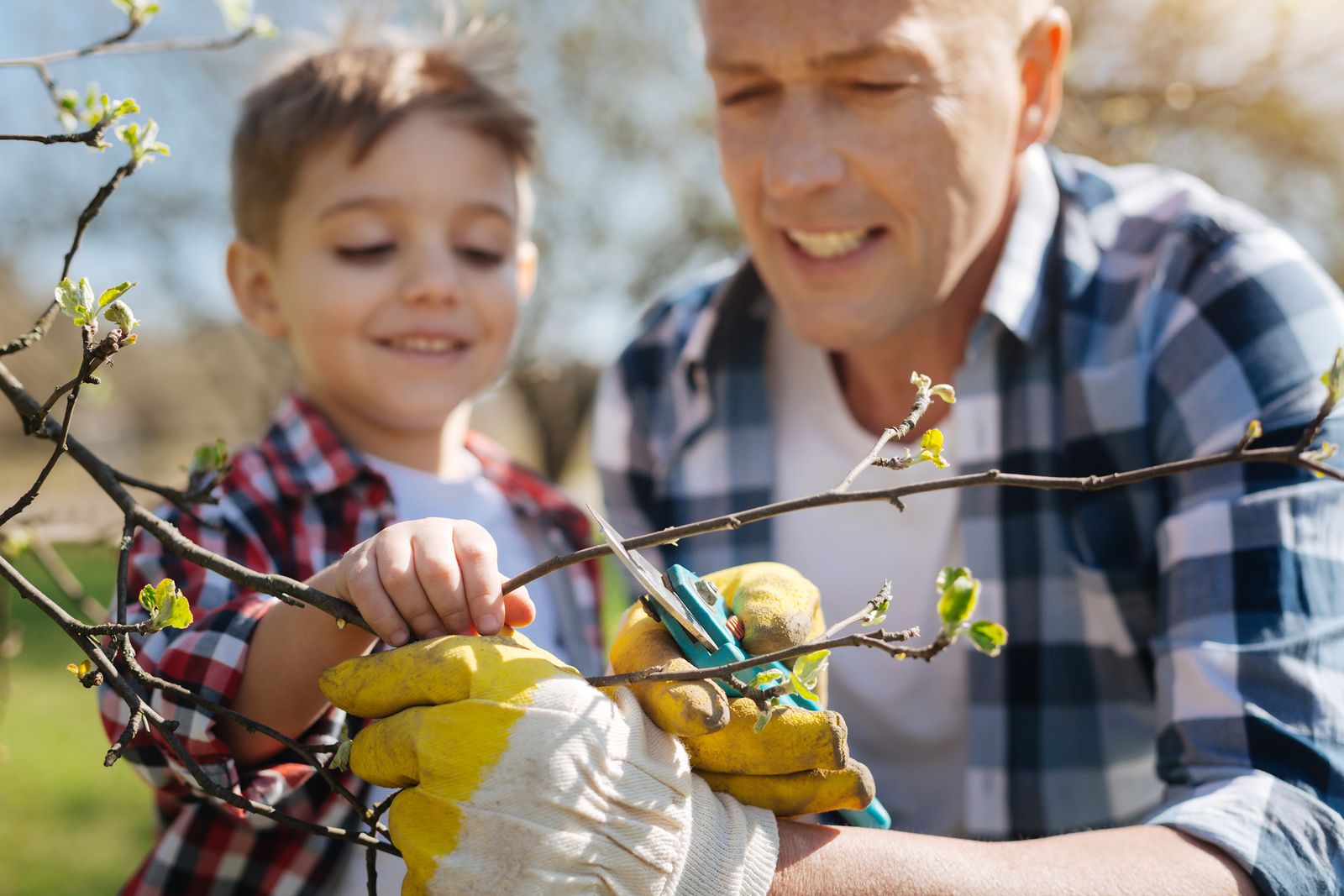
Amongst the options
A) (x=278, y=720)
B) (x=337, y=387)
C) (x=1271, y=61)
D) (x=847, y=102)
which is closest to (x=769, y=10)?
(x=847, y=102)

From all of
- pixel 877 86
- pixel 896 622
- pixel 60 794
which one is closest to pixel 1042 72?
pixel 877 86

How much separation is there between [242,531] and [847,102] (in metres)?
1.37

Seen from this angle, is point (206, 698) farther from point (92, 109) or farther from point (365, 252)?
point (365, 252)

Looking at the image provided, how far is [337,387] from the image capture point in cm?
234

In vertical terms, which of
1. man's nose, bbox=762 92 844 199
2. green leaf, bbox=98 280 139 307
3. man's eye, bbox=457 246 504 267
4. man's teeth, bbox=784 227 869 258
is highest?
man's nose, bbox=762 92 844 199

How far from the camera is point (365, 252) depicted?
7.57 ft

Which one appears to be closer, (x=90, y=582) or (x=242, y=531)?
(x=242, y=531)

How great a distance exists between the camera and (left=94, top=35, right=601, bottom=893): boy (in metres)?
1.88

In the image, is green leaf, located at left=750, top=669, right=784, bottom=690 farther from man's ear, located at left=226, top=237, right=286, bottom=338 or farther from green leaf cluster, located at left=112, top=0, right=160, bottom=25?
man's ear, located at left=226, top=237, right=286, bottom=338

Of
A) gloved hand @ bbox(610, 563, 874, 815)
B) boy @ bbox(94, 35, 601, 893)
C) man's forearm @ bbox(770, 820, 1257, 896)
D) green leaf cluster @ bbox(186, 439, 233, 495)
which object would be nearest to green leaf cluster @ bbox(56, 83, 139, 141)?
green leaf cluster @ bbox(186, 439, 233, 495)

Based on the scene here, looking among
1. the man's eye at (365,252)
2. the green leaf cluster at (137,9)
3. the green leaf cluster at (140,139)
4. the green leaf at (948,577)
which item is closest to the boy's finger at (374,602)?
the green leaf cluster at (140,139)

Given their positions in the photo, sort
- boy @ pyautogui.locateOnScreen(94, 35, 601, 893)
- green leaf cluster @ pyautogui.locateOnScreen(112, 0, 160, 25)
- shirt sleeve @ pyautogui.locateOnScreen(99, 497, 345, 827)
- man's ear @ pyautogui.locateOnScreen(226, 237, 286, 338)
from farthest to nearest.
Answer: man's ear @ pyautogui.locateOnScreen(226, 237, 286, 338), boy @ pyautogui.locateOnScreen(94, 35, 601, 893), shirt sleeve @ pyautogui.locateOnScreen(99, 497, 345, 827), green leaf cluster @ pyautogui.locateOnScreen(112, 0, 160, 25)

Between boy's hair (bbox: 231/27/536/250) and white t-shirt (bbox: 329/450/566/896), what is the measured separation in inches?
23.6

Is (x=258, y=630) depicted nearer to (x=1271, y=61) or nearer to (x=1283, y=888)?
(x=1283, y=888)
